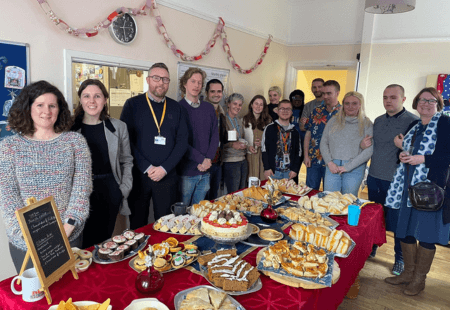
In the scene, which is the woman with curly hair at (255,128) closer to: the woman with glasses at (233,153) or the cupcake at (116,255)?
the woman with glasses at (233,153)

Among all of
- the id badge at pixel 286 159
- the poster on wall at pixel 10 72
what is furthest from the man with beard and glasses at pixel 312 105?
the poster on wall at pixel 10 72

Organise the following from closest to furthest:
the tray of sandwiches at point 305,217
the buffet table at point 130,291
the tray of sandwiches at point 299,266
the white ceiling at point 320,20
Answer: the buffet table at point 130,291 → the tray of sandwiches at point 299,266 → the tray of sandwiches at point 305,217 → the white ceiling at point 320,20

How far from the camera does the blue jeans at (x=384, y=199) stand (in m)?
2.82

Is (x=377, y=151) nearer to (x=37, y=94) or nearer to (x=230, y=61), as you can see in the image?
(x=230, y=61)

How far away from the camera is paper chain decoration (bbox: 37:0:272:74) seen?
241 cm

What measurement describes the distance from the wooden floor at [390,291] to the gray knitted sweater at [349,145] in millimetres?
1048

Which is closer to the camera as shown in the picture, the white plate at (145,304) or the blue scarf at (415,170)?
the white plate at (145,304)

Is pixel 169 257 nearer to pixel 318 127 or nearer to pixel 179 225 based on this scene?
pixel 179 225

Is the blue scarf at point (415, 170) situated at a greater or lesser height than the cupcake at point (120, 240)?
greater

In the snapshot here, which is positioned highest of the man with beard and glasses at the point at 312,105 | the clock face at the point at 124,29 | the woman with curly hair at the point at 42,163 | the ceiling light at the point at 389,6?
the ceiling light at the point at 389,6

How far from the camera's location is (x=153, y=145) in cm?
266

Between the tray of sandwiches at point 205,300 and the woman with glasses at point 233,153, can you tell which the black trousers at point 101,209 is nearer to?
the tray of sandwiches at point 205,300

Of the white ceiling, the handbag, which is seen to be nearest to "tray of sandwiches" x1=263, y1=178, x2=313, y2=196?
the handbag

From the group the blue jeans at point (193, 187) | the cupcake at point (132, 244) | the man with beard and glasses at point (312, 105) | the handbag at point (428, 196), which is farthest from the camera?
the man with beard and glasses at point (312, 105)
